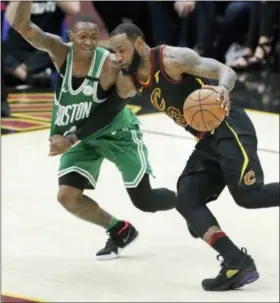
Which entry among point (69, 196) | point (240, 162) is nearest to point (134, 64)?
point (240, 162)

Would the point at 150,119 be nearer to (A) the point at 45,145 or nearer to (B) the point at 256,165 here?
(A) the point at 45,145

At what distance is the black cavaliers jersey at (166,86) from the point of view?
3.98m

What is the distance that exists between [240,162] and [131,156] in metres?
0.99

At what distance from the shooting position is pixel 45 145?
8.18 m

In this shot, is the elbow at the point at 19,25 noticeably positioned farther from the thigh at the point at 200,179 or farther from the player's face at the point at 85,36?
the thigh at the point at 200,179

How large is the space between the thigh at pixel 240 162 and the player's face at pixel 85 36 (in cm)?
96

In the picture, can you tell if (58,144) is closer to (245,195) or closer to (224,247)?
(245,195)

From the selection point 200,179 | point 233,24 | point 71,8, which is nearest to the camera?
point 71,8

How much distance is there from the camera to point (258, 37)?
9.07 metres

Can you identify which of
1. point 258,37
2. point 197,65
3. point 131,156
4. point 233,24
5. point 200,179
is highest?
point 197,65

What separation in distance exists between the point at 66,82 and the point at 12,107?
3822mm

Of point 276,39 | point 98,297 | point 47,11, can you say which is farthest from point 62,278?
point 276,39

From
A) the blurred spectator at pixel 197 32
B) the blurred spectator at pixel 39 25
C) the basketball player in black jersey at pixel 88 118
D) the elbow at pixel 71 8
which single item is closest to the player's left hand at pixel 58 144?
the basketball player in black jersey at pixel 88 118

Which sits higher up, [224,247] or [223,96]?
[223,96]
